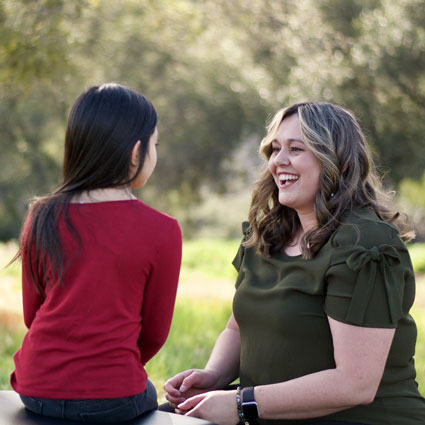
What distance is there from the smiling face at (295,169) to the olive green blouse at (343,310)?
21 cm

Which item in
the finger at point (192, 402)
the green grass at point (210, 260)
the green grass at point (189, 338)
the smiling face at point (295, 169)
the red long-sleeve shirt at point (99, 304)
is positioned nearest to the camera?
the red long-sleeve shirt at point (99, 304)

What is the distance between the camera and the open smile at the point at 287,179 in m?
2.57

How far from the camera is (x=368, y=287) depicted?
216cm

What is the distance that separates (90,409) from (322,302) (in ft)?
2.76

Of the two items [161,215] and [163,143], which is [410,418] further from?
[163,143]

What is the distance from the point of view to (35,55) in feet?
23.7

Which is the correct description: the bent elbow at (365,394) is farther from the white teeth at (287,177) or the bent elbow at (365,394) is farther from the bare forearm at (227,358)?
the white teeth at (287,177)

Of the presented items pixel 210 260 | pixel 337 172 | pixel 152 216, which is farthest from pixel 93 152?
pixel 210 260

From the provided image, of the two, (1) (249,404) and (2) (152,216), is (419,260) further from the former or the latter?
(2) (152,216)

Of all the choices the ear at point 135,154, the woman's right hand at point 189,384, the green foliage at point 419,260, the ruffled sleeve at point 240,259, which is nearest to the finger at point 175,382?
the woman's right hand at point 189,384

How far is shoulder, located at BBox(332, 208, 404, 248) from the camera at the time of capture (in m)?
2.24

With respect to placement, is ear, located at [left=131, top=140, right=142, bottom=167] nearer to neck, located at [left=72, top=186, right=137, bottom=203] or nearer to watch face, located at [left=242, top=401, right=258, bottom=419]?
neck, located at [left=72, top=186, right=137, bottom=203]

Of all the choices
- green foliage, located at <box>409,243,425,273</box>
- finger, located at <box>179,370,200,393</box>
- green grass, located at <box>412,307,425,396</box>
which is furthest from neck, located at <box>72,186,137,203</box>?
green foliage, located at <box>409,243,425,273</box>

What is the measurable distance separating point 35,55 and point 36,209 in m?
5.52
